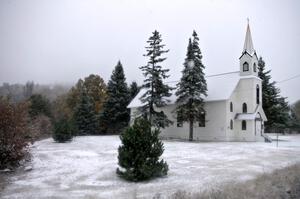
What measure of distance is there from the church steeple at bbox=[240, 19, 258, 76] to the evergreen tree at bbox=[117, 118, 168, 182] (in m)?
27.3

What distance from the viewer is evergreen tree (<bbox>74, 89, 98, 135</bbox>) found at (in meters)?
42.9

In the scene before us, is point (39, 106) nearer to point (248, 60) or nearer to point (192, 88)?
point (192, 88)

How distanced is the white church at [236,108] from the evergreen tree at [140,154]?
21.8 metres

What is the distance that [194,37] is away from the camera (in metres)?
34.5

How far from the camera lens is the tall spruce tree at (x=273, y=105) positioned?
140ft

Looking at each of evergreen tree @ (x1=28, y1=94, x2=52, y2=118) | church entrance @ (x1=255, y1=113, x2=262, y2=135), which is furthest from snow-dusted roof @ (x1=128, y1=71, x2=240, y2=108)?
evergreen tree @ (x1=28, y1=94, x2=52, y2=118)

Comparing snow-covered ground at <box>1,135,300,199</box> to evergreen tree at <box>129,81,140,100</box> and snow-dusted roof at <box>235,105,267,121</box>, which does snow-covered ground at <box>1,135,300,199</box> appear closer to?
snow-dusted roof at <box>235,105,267,121</box>

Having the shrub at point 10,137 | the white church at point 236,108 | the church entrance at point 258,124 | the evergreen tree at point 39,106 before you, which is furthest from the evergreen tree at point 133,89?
the shrub at point 10,137

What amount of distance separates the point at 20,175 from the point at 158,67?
2385cm

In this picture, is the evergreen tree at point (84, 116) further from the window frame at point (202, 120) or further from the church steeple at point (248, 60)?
the church steeple at point (248, 60)

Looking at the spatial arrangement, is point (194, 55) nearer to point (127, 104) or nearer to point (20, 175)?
point (127, 104)

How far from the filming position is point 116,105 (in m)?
45.0

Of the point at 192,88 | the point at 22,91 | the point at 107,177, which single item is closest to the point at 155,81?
the point at 192,88

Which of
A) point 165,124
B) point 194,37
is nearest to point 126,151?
point 165,124
